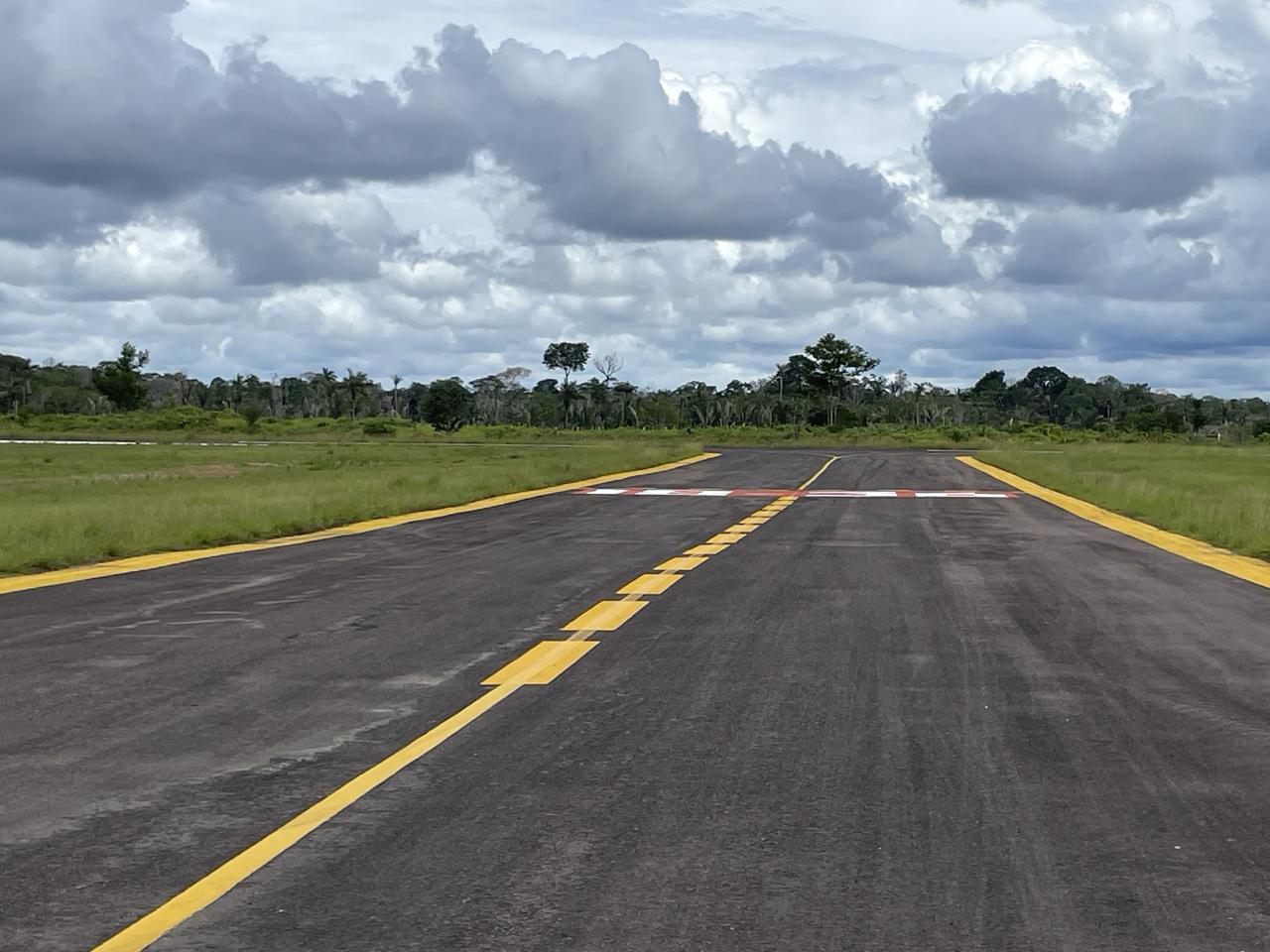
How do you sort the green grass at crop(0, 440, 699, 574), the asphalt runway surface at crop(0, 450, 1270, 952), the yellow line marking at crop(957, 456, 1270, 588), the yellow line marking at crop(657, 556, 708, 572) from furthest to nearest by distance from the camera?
the green grass at crop(0, 440, 699, 574) → the yellow line marking at crop(957, 456, 1270, 588) → the yellow line marking at crop(657, 556, 708, 572) → the asphalt runway surface at crop(0, 450, 1270, 952)

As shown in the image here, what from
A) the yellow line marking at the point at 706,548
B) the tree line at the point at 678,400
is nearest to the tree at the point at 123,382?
the tree line at the point at 678,400

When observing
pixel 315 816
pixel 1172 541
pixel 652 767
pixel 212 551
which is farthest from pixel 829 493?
pixel 315 816

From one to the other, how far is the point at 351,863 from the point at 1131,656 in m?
5.79

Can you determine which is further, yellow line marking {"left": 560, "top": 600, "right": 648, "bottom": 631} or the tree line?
the tree line

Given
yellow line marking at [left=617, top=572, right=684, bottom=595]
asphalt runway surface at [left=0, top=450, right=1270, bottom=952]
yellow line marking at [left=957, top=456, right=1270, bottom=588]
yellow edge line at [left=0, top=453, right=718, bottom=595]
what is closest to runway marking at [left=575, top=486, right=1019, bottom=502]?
yellow line marking at [left=957, top=456, right=1270, bottom=588]

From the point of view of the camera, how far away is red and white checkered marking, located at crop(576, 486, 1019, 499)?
28.0 meters

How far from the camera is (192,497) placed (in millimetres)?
25984

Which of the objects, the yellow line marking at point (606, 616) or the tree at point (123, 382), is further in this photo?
the tree at point (123, 382)

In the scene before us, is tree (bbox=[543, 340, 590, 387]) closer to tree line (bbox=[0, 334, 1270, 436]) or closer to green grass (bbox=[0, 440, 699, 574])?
tree line (bbox=[0, 334, 1270, 436])

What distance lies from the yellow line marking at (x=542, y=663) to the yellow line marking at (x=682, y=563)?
461 centimetres

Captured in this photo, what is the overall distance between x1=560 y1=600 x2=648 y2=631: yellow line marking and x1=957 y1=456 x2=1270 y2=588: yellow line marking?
20.1 feet

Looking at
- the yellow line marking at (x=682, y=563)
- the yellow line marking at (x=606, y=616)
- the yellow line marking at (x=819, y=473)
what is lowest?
the yellow line marking at (x=819, y=473)

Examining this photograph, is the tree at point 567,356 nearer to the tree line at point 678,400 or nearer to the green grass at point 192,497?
the tree line at point 678,400

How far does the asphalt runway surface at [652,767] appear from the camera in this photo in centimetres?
418
